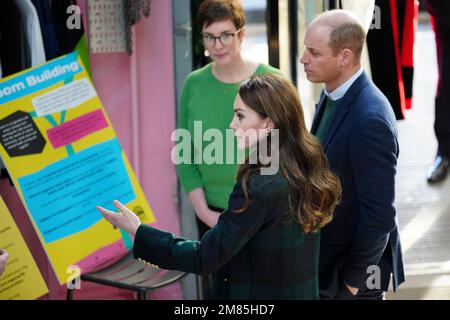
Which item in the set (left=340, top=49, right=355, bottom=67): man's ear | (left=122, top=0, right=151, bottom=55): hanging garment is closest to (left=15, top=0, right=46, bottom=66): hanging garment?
(left=122, top=0, right=151, bottom=55): hanging garment

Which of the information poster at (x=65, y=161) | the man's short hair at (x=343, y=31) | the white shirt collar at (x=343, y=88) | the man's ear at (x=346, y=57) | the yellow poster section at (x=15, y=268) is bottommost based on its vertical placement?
the yellow poster section at (x=15, y=268)

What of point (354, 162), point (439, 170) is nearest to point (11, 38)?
point (354, 162)

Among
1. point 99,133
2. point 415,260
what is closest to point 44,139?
point 99,133

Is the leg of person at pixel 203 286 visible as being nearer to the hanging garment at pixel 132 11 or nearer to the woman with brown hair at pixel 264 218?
the hanging garment at pixel 132 11

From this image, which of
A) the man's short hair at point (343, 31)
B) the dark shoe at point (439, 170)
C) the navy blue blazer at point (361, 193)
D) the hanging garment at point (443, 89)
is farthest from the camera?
the dark shoe at point (439, 170)

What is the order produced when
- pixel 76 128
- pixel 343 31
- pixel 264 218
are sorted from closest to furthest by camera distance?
pixel 264 218, pixel 343 31, pixel 76 128

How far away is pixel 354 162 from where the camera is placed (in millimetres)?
2797

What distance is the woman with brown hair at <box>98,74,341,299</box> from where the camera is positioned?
230 cm

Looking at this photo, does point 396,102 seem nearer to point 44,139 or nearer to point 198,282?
point 198,282

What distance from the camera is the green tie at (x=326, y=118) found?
295cm

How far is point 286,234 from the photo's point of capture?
2.36 metres

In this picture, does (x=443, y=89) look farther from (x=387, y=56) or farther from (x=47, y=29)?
(x=47, y=29)

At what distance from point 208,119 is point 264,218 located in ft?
4.30

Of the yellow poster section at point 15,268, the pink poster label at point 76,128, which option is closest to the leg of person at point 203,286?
the pink poster label at point 76,128
